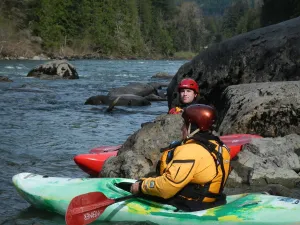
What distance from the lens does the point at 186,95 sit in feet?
18.9

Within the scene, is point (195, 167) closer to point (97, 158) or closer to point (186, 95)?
point (186, 95)

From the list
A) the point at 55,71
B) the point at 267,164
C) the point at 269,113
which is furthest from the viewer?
the point at 55,71

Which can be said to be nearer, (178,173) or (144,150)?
(178,173)

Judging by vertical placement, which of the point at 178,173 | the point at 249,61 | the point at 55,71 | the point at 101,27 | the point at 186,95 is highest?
the point at 101,27

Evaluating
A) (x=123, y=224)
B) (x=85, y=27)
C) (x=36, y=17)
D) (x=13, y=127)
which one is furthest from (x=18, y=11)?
(x=123, y=224)

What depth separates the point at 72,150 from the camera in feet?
25.0

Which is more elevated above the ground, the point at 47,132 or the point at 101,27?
the point at 101,27

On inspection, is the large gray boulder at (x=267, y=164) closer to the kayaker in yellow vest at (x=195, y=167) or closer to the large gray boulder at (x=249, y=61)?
the kayaker in yellow vest at (x=195, y=167)

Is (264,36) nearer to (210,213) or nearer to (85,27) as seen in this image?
(210,213)

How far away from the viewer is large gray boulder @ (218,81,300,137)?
6586 mm

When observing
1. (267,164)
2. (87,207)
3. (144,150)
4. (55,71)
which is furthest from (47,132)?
(55,71)

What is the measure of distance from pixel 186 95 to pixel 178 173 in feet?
7.83

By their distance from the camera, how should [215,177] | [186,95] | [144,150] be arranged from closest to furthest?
[215,177] < [144,150] < [186,95]

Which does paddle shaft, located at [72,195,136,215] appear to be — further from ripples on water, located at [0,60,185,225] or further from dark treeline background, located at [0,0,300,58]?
dark treeline background, located at [0,0,300,58]
